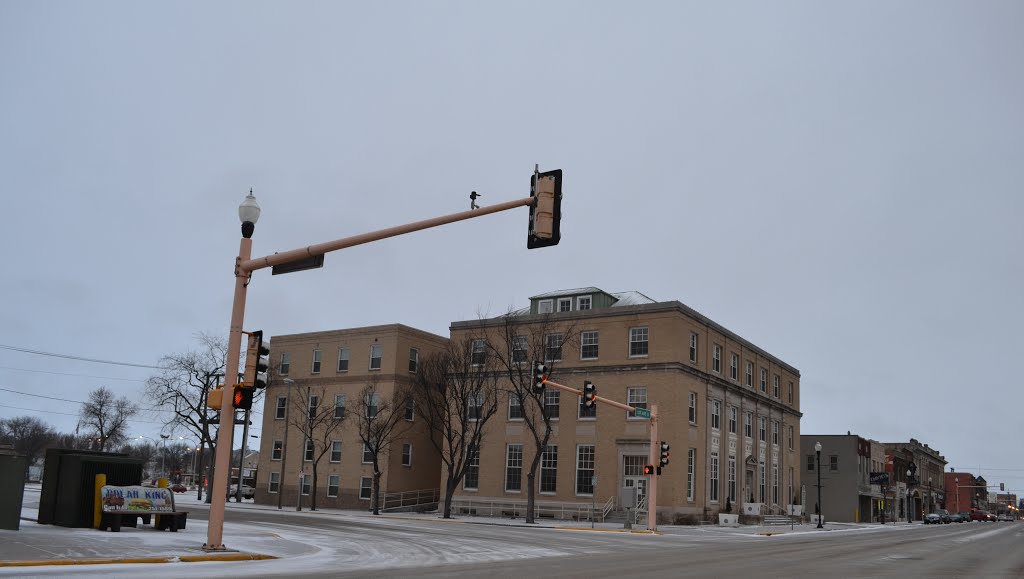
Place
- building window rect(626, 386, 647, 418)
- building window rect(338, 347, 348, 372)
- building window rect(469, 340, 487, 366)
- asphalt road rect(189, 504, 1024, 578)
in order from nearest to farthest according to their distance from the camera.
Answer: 1. asphalt road rect(189, 504, 1024, 578)
2. building window rect(626, 386, 647, 418)
3. building window rect(469, 340, 487, 366)
4. building window rect(338, 347, 348, 372)

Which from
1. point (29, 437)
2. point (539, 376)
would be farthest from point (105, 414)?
point (539, 376)

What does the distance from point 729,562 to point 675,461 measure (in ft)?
95.9

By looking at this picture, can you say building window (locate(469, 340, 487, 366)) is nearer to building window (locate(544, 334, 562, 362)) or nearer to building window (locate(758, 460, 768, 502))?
building window (locate(544, 334, 562, 362))

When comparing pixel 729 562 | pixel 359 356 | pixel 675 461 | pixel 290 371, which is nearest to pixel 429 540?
pixel 729 562

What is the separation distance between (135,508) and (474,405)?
3512cm

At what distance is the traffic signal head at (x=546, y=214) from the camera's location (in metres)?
13.6

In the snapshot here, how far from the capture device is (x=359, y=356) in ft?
203

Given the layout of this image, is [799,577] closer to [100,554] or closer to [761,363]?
[100,554]

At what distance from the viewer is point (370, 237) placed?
16094mm

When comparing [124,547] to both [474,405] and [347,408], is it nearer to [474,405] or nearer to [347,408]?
[474,405]

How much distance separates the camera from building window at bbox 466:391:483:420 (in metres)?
52.7

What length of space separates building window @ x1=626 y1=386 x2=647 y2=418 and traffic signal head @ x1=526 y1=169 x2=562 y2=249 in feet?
130

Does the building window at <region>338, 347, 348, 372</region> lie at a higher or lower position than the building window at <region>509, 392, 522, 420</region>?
higher

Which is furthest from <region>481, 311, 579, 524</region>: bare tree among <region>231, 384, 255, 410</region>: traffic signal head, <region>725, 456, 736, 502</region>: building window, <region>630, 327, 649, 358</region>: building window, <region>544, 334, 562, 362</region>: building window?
<region>231, 384, 255, 410</region>: traffic signal head
